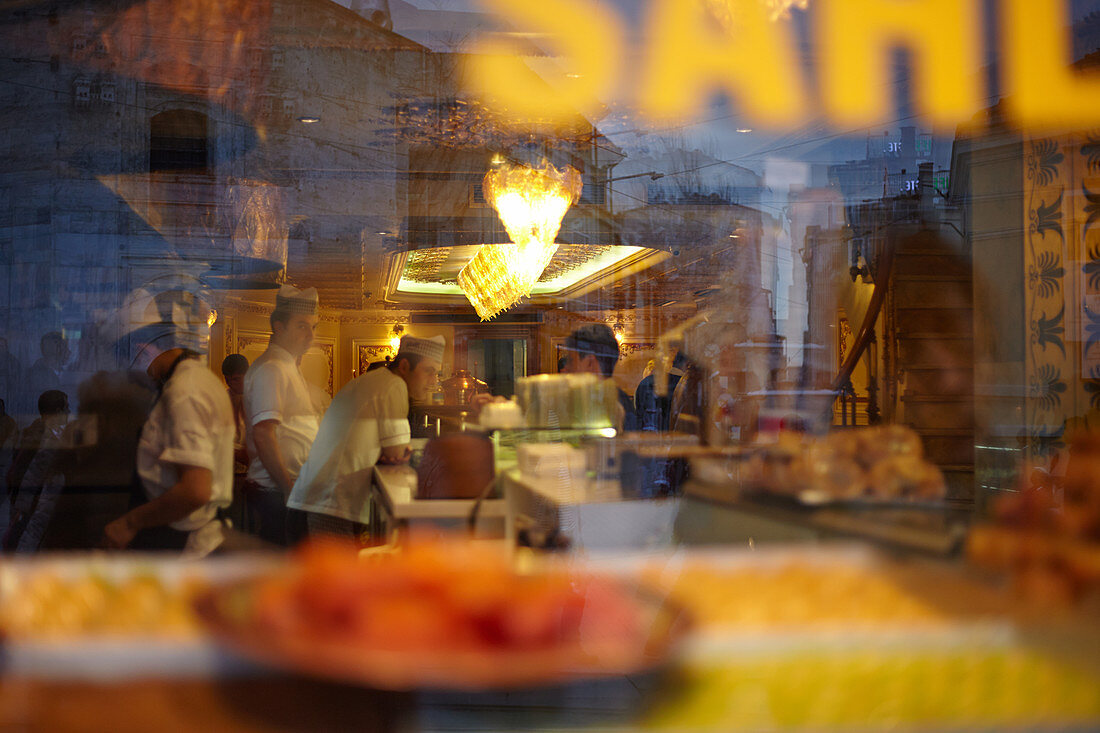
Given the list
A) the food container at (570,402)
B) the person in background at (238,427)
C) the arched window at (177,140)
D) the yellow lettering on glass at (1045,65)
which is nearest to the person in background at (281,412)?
the person in background at (238,427)

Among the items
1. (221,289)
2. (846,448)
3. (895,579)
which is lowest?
(895,579)

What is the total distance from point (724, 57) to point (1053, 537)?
2053 millimetres

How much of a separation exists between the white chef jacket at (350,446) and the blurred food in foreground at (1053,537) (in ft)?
9.50

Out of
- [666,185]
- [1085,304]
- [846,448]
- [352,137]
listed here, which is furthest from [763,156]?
[846,448]

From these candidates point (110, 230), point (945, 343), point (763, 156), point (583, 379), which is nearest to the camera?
point (583, 379)

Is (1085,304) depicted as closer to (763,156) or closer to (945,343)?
(945,343)

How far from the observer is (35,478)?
4.95 metres

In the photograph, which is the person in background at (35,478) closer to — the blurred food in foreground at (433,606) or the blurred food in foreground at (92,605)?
the blurred food in foreground at (92,605)

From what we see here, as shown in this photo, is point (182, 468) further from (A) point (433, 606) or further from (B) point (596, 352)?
(A) point (433, 606)

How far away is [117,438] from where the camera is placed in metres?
3.35

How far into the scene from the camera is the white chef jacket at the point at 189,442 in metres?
2.53

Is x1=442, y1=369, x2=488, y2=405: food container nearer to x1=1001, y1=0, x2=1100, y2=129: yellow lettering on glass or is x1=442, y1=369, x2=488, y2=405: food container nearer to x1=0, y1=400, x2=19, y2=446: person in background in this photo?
x1=0, y1=400, x2=19, y2=446: person in background

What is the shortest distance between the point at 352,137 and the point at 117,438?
219 inches

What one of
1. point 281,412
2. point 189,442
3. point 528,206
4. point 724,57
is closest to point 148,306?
point 528,206
